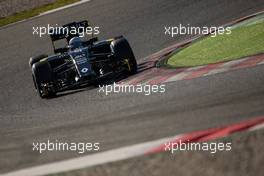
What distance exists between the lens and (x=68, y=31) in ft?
42.7

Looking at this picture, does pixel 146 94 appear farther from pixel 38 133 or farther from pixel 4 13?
pixel 4 13

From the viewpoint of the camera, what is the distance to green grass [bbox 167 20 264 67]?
36.8ft

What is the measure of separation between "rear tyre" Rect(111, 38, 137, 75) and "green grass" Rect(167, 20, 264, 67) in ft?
2.30

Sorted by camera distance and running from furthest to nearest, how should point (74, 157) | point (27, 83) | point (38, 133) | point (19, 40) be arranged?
1. point (19, 40)
2. point (27, 83)
3. point (38, 133)
4. point (74, 157)

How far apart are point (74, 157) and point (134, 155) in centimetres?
84

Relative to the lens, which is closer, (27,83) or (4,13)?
(27,83)

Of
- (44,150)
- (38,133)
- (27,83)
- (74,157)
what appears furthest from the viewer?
(27,83)

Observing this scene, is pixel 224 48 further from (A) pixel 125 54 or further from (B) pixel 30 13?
(B) pixel 30 13

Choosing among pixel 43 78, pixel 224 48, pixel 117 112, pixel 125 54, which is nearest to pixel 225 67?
pixel 224 48

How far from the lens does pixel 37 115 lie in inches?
404

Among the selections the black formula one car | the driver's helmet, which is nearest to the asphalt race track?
the black formula one car

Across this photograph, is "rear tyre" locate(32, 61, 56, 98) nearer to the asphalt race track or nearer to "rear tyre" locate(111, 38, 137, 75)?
the asphalt race track

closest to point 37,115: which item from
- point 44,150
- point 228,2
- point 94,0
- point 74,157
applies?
point 44,150

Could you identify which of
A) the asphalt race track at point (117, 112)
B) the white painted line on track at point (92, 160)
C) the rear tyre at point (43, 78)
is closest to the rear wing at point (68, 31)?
the rear tyre at point (43, 78)
